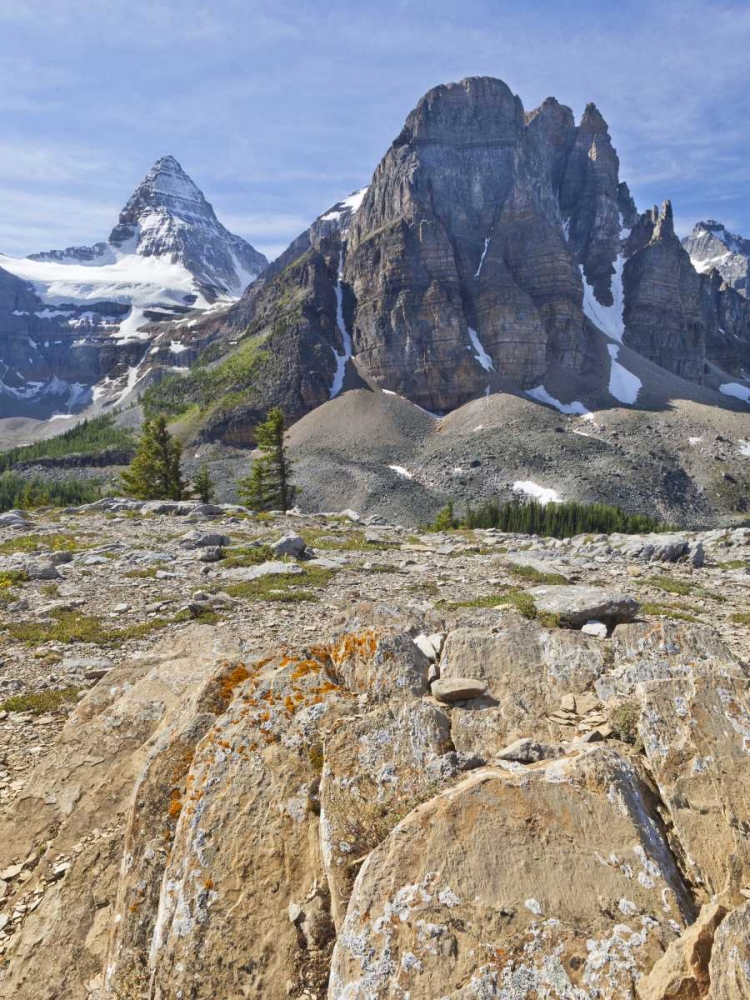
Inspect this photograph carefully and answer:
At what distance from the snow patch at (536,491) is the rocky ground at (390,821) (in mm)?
88411

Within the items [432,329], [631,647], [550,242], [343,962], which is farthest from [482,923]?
[550,242]

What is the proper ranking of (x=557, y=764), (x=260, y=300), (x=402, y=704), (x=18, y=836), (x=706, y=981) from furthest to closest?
1. (x=260, y=300)
2. (x=18, y=836)
3. (x=402, y=704)
4. (x=557, y=764)
5. (x=706, y=981)

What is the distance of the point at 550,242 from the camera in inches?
6073

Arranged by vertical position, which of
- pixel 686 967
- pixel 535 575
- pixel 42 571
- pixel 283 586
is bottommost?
pixel 535 575

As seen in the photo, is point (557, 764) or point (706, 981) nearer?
point (706, 981)

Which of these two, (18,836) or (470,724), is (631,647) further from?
(18,836)

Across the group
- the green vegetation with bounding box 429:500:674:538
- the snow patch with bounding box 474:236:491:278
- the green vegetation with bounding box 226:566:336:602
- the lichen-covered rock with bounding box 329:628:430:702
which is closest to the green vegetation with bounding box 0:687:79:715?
the lichen-covered rock with bounding box 329:628:430:702

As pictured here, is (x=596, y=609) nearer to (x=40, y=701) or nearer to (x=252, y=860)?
(x=252, y=860)

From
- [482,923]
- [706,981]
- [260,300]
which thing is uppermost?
[260,300]

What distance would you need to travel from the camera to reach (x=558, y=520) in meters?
78.4

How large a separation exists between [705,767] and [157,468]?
191 ft

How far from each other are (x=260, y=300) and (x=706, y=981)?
21050 centimetres

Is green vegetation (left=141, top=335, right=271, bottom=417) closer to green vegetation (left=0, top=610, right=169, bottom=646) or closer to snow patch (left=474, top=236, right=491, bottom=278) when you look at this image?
snow patch (left=474, top=236, right=491, bottom=278)

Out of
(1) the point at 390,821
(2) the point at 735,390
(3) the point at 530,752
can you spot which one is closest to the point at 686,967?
(3) the point at 530,752
